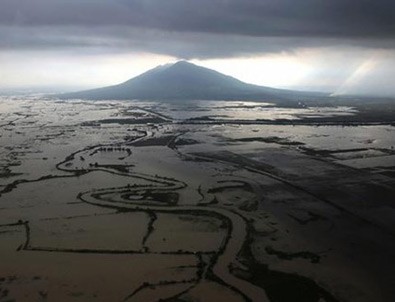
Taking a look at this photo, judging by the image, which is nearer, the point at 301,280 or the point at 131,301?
the point at 131,301

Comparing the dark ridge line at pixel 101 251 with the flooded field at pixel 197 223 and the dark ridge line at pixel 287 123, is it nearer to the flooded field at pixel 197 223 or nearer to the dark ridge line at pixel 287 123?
the flooded field at pixel 197 223

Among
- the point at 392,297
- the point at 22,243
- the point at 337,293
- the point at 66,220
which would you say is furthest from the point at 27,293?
the point at 392,297

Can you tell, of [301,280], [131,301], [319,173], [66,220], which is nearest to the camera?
[131,301]

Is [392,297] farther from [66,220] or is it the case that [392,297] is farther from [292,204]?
[66,220]

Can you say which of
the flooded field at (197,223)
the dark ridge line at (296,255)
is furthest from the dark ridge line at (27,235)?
the dark ridge line at (296,255)

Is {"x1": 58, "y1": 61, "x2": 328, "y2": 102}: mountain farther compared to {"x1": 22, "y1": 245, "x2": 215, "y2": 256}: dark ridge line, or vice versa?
{"x1": 58, "y1": 61, "x2": 328, "y2": 102}: mountain

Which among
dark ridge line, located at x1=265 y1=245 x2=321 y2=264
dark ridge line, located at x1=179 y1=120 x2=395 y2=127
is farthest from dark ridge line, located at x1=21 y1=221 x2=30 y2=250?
dark ridge line, located at x1=179 y1=120 x2=395 y2=127

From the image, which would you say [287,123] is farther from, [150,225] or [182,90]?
[182,90]

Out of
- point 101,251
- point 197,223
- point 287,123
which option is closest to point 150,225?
point 197,223

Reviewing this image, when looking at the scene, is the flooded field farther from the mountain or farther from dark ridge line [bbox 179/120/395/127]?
the mountain
